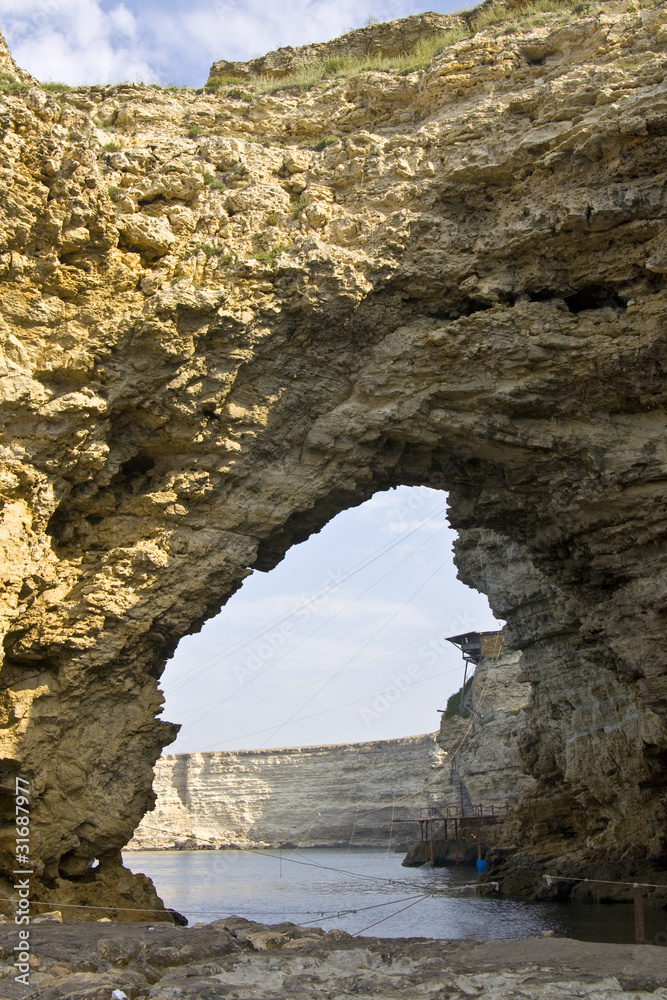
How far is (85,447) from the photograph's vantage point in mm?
11766

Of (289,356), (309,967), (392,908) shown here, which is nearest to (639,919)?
(309,967)

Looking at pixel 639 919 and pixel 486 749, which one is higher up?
pixel 639 919

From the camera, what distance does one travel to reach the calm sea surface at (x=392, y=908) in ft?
44.4

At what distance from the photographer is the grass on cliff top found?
15000 millimetres

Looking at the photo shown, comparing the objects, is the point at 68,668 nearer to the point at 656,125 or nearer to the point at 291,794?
the point at 656,125

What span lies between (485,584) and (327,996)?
1756cm

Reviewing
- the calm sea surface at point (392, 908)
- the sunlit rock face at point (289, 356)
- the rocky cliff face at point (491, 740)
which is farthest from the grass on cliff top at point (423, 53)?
the rocky cliff face at point (491, 740)

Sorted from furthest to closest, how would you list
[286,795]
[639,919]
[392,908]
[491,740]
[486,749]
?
[286,795], [486,749], [491,740], [392,908], [639,919]

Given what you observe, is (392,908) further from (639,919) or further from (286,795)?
(286,795)

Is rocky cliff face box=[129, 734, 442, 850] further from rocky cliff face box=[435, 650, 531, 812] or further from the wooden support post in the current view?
the wooden support post

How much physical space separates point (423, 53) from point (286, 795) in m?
59.3

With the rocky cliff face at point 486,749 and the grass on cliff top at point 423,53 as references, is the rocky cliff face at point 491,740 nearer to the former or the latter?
the rocky cliff face at point 486,749

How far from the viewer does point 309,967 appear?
759 centimetres

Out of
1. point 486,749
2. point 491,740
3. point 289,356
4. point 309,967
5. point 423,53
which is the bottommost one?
point 486,749
